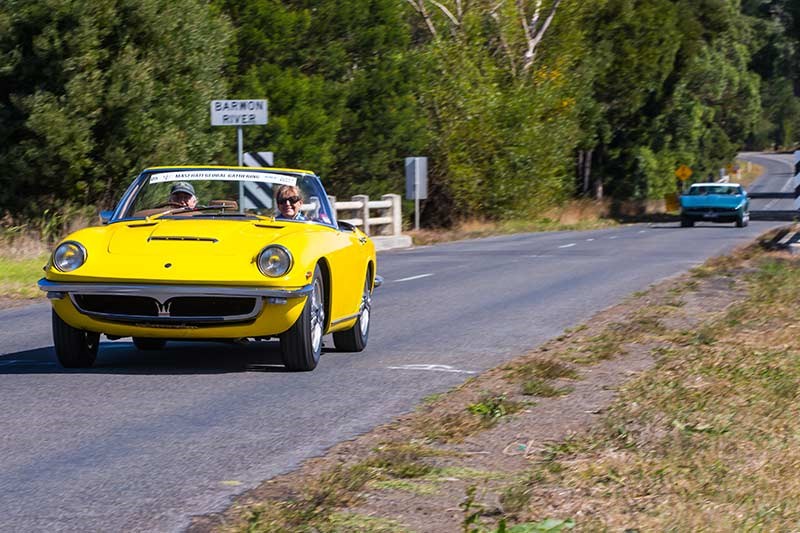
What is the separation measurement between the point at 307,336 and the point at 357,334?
1635 millimetres

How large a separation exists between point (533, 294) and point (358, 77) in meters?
22.7

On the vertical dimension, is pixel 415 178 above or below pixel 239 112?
below

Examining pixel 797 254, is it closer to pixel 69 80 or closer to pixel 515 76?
pixel 69 80

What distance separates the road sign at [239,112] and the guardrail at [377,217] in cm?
915

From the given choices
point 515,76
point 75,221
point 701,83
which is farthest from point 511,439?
point 701,83

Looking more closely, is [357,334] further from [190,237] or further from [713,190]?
[713,190]

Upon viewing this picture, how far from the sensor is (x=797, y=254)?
2205cm

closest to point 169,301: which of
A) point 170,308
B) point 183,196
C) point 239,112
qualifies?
point 170,308

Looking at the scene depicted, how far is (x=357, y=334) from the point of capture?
1098 cm

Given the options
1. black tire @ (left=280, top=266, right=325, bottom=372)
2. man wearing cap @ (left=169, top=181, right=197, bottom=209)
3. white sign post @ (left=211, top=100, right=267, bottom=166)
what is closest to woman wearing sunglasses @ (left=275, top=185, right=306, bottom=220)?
man wearing cap @ (left=169, top=181, right=197, bottom=209)

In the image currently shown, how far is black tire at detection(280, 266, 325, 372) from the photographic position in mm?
9273

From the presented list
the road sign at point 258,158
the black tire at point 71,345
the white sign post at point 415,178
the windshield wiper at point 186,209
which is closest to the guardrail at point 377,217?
the white sign post at point 415,178

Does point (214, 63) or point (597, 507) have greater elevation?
point (214, 63)

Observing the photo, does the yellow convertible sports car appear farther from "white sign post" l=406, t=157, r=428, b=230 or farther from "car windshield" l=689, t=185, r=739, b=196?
"car windshield" l=689, t=185, r=739, b=196
